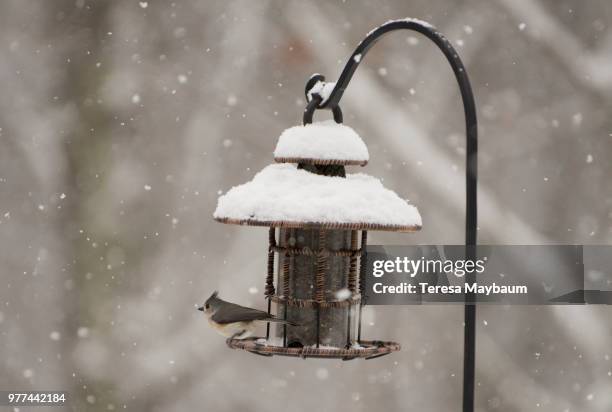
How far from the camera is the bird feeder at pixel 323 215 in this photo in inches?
88.2

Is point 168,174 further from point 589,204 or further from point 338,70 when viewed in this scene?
point 589,204

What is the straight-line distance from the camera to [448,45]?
7.28 ft

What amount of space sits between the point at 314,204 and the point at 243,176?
417 centimetres

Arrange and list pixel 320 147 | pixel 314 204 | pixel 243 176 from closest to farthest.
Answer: pixel 314 204 < pixel 320 147 < pixel 243 176

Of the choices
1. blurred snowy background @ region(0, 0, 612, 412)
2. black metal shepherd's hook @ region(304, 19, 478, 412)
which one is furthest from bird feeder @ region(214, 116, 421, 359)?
blurred snowy background @ region(0, 0, 612, 412)

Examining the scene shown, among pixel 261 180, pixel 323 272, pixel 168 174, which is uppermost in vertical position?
pixel 168 174

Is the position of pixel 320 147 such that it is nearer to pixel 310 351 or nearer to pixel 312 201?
pixel 312 201

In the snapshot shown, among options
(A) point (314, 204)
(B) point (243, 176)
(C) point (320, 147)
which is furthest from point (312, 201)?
(B) point (243, 176)

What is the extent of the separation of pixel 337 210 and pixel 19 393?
15.7 ft

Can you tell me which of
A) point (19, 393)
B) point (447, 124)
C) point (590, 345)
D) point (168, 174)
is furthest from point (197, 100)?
point (590, 345)

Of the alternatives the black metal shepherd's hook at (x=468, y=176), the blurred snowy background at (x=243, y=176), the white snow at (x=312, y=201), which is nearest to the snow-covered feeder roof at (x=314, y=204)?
the white snow at (x=312, y=201)

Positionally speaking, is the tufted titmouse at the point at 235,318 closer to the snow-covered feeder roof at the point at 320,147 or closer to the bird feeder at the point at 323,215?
the bird feeder at the point at 323,215

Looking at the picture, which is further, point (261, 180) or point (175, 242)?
point (175, 242)

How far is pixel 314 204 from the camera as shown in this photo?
7.45ft
